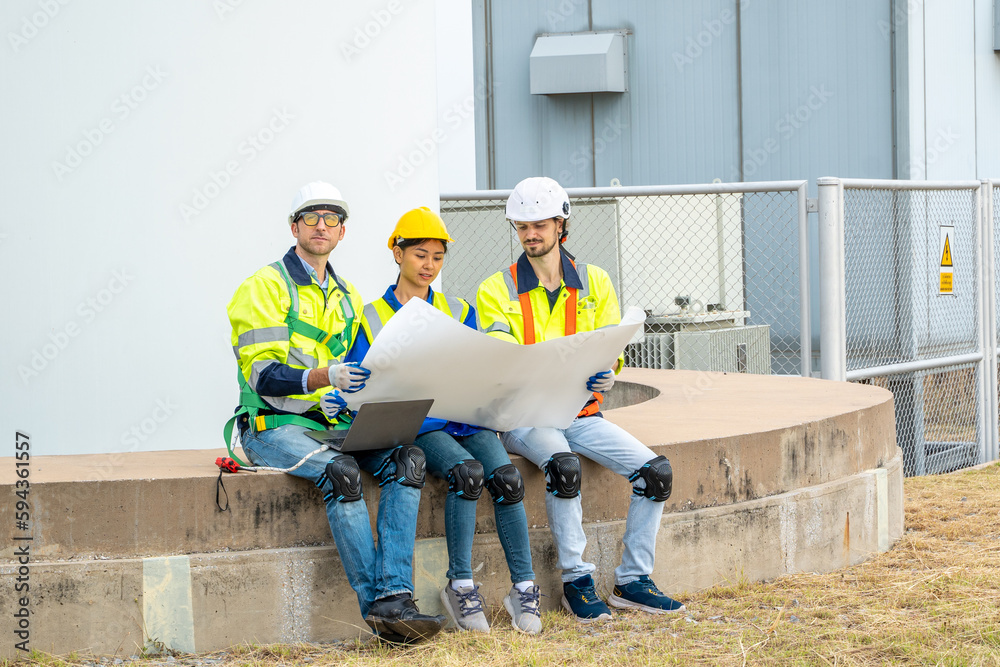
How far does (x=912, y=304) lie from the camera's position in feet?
32.2

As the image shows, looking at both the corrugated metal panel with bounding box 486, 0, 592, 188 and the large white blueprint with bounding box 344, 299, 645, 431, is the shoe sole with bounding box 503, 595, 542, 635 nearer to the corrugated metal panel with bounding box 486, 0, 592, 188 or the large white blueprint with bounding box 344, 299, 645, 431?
the large white blueprint with bounding box 344, 299, 645, 431

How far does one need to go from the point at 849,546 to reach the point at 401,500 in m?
2.50

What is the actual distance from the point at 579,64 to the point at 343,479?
10870mm

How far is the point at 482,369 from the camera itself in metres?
4.14

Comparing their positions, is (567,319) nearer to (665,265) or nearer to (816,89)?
(665,265)

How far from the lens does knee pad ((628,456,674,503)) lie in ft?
14.7

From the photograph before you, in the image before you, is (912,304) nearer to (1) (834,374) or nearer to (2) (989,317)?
(2) (989,317)

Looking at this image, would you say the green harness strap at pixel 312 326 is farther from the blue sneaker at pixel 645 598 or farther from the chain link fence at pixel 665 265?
the chain link fence at pixel 665 265

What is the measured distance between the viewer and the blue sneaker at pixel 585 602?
4.48 m

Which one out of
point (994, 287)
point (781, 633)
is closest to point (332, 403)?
point (781, 633)

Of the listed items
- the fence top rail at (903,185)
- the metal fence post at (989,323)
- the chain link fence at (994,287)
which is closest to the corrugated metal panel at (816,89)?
the chain link fence at (994,287)

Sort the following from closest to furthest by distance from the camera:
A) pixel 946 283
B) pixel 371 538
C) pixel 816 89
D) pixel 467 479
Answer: pixel 371 538, pixel 467 479, pixel 946 283, pixel 816 89

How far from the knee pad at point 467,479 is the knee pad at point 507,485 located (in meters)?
0.10

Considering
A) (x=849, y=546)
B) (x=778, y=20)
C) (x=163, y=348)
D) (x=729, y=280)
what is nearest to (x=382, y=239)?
(x=163, y=348)
